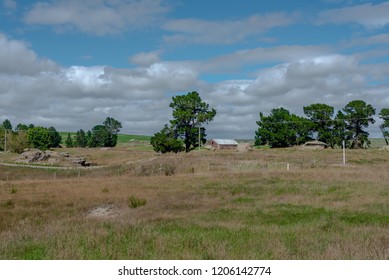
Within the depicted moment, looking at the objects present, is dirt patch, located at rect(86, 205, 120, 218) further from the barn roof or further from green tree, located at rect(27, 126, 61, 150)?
the barn roof

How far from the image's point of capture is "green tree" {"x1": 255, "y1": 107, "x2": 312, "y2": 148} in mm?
109500

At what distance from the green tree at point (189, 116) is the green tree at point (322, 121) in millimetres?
30635

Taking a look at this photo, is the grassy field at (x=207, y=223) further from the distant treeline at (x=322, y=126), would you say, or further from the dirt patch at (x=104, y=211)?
the distant treeline at (x=322, y=126)

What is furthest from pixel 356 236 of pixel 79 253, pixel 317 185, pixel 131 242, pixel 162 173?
pixel 162 173

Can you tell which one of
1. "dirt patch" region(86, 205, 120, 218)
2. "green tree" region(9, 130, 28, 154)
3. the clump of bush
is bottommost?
"dirt patch" region(86, 205, 120, 218)

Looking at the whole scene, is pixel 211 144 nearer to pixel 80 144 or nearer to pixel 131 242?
pixel 80 144

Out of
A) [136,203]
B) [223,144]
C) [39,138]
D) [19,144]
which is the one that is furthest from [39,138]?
[136,203]

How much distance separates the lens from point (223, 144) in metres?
133

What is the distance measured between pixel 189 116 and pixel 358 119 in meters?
45.3

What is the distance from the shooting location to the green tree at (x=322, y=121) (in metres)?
107

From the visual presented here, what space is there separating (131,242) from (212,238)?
2.09m

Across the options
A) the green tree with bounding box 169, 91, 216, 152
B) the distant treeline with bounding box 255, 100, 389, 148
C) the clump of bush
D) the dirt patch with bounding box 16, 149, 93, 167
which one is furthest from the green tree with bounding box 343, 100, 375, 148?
the clump of bush

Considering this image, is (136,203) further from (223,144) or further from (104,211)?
(223,144)

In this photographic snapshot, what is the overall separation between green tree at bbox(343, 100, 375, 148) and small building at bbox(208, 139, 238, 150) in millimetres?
37946
